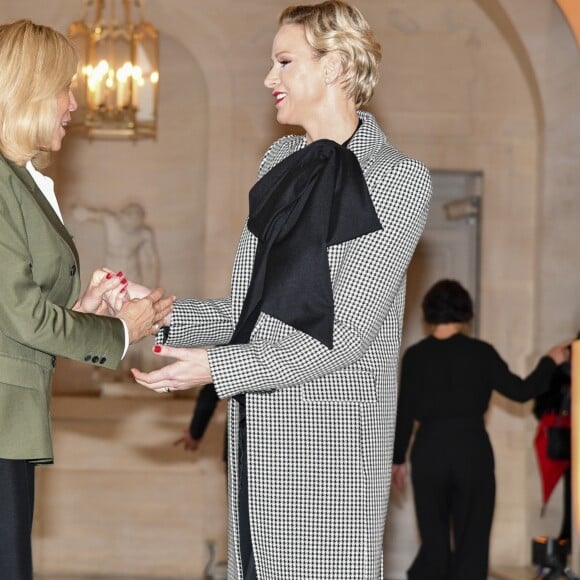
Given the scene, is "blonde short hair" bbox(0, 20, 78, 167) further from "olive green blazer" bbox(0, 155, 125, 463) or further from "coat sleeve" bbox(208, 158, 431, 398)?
"coat sleeve" bbox(208, 158, 431, 398)

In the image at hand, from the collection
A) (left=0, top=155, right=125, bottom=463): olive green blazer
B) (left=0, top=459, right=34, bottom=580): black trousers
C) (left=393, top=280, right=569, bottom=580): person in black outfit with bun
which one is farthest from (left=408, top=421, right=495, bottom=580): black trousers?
(left=0, top=459, right=34, bottom=580): black trousers

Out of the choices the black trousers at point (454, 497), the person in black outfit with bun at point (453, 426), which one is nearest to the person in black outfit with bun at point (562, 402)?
the person in black outfit with bun at point (453, 426)

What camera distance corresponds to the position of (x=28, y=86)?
289cm

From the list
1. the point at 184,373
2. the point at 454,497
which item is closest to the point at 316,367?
the point at 184,373

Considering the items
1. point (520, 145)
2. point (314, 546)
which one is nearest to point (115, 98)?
point (520, 145)

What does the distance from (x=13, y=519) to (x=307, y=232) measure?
0.93 metres

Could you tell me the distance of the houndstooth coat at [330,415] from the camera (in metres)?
2.70

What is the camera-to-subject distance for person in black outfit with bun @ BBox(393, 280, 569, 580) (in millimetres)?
6848

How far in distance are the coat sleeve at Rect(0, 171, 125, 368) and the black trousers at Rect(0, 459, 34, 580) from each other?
27 cm

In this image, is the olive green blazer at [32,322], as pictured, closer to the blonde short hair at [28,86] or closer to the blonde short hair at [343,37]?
the blonde short hair at [28,86]

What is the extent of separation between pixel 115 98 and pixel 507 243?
3.23 metres

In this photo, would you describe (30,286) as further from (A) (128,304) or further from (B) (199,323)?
(B) (199,323)

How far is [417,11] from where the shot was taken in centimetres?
913

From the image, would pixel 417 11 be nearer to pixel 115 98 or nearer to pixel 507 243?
pixel 507 243
